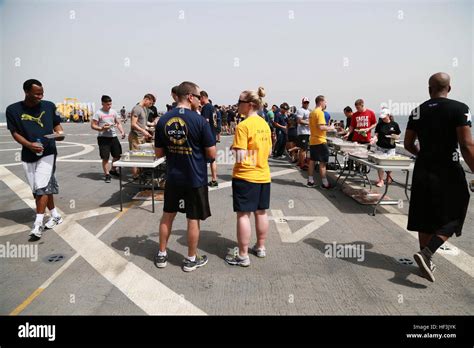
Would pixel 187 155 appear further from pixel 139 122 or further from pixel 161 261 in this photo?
pixel 139 122

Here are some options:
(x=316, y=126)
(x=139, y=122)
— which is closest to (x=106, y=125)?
(x=139, y=122)

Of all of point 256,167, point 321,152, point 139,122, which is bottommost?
→ point 321,152

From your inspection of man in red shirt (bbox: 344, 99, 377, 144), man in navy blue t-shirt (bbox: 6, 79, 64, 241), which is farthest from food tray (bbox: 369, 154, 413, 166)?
man in navy blue t-shirt (bbox: 6, 79, 64, 241)

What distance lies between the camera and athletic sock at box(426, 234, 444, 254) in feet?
10.8

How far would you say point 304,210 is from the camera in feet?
19.2

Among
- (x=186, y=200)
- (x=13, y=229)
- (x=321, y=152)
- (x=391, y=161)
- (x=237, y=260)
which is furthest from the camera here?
(x=321, y=152)

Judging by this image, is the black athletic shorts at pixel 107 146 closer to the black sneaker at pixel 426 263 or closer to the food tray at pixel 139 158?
the food tray at pixel 139 158

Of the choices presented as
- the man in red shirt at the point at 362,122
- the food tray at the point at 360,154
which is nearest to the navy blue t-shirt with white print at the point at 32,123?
the food tray at the point at 360,154

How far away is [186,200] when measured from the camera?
3.49 metres

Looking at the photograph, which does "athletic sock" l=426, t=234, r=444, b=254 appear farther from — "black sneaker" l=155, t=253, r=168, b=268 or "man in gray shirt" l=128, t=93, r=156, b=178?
"man in gray shirt" l=128, t=93, r=156, b=178

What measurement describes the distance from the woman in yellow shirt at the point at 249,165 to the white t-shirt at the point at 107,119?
16.8 ft

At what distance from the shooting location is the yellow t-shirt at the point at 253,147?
134 inches

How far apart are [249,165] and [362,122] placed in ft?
18.9
